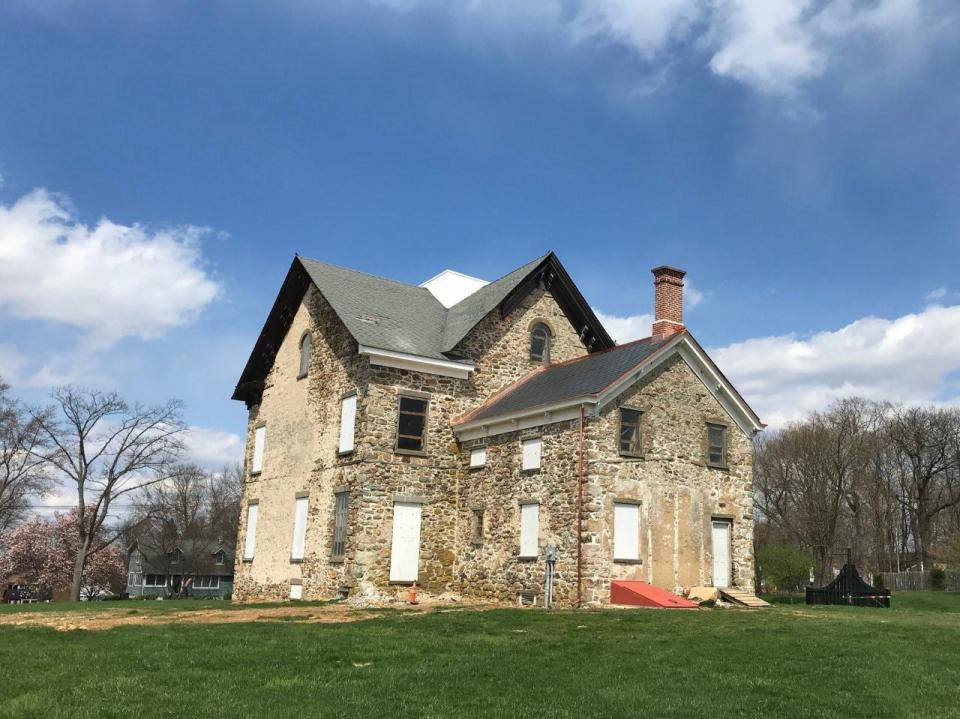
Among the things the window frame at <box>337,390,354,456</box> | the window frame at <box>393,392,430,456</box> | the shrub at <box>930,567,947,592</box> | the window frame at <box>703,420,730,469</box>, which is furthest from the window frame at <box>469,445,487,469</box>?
the shrub at <box>930,567,947,592</box>

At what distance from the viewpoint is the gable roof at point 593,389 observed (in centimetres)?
2094

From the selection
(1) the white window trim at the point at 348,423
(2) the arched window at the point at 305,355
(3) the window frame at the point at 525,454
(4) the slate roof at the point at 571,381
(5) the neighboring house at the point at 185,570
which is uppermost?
(2) the arched window at the point at 305,355

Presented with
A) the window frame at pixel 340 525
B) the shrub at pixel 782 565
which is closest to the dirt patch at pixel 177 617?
the window frame at pixel 340 525

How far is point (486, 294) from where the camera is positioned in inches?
1099

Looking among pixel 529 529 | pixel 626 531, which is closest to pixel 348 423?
pixel 529 529

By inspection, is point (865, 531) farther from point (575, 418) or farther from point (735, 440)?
point (575, 418)

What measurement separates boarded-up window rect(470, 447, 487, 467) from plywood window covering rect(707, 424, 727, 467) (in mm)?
5998

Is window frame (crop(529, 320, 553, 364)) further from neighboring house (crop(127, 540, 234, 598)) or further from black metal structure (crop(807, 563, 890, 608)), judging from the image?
neighboring house (crop(127, 540, 234, 598))

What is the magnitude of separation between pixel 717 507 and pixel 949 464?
131ft

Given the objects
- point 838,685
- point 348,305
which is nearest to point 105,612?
point 348,305

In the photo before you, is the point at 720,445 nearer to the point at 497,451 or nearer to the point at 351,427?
the point at 497,451

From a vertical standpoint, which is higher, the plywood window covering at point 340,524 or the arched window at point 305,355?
the arched window at point 305,355

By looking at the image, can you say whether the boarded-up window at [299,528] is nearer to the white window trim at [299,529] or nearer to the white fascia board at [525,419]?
the white window trim at [299,529]

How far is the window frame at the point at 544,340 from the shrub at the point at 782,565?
16.6 m
